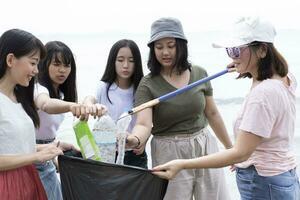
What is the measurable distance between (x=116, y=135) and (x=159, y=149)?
32 centimetres

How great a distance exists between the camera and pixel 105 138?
6.15ft

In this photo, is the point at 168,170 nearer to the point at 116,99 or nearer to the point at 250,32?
the point at 250,32

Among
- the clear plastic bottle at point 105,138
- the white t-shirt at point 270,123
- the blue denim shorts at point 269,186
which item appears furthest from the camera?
the clear plastic bottle at point 105,138

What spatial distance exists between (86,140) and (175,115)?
1.71 feet

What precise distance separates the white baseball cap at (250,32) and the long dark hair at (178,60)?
0.55 metres

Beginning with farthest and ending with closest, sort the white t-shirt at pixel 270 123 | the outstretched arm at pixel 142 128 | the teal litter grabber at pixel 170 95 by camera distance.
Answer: the outstretched arm at pixel 142 128
the teal litter grabber at pixel 170 95
the white t-shirt at pixel 270 123

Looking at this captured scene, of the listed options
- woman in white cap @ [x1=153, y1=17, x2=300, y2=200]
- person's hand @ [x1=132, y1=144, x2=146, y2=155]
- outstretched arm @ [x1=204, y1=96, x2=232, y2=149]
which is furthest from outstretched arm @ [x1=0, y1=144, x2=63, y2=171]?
outstretched arm @ [x1=204, y1=96, x2=232, y2=149]

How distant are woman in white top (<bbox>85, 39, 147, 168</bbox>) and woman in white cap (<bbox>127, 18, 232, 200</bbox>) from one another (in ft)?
0.49

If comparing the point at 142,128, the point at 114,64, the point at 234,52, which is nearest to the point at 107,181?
the point at 142,128

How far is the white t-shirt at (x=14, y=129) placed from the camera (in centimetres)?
160

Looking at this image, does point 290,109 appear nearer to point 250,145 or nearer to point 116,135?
point 250,145

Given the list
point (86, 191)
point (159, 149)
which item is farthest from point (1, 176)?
point (159, 149)

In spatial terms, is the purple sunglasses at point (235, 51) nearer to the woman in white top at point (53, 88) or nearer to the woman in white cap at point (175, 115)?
the woman in white cap at point (175, 115)

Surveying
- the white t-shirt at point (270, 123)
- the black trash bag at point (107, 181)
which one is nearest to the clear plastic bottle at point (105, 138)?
the black trash bag at point (107, 181)
